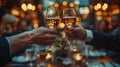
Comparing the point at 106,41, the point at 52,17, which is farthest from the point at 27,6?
the point at 106,41

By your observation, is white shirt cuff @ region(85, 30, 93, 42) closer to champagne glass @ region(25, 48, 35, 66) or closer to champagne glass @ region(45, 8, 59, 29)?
champagne glass @ region(45, 8, 59, 29)

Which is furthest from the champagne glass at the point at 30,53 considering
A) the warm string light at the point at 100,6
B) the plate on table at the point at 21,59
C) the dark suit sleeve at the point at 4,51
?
the warm string light at the point at 100,6

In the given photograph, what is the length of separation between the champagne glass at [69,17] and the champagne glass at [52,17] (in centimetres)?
5

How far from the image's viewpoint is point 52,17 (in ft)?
4.90

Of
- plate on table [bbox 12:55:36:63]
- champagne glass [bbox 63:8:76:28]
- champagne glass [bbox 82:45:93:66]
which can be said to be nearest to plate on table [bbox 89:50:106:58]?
champagne glass [bbox 82:45:93:66]

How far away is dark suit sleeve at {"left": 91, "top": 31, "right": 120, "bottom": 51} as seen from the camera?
1703 mm

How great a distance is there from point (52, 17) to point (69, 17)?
11cm

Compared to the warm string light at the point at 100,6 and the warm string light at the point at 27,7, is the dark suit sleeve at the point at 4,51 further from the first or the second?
the warm string light at the point at 100,6

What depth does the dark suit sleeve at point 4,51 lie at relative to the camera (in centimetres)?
167

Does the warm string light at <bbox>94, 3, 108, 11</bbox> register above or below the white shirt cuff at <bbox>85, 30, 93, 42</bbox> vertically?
above

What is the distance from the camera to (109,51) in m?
1.71

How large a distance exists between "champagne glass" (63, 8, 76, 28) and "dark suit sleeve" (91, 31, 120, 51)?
25cm

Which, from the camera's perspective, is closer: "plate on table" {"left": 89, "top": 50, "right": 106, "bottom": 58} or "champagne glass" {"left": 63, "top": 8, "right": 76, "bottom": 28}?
"champagne glass" {"left": 63, "top": 8, "right": 76, "bottom": 28}

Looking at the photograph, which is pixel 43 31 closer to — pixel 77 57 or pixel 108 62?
pixel 77 57
